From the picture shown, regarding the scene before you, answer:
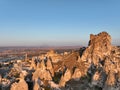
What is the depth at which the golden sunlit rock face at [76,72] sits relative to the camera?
186ft

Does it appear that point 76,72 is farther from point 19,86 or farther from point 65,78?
point 19,86

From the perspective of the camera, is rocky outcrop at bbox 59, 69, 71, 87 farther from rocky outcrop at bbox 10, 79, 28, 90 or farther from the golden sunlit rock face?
rocky outcrop at bbox 10, 79, 28, 90

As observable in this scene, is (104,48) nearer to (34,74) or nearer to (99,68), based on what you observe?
(99,68)

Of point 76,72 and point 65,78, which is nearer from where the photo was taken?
point 65,78

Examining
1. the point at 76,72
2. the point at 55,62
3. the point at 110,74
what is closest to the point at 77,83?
the point at 76,72

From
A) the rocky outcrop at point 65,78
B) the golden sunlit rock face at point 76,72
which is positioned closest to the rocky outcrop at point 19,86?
the golden sunlit rock face at point 76,72

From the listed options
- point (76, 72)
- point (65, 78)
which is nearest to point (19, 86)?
point (65, 78)

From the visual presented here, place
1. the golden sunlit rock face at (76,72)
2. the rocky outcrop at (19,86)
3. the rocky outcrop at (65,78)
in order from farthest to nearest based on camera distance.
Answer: the rocky outcrop at (65,78) < the golden sunlit rock face at (76,72) < the rocky outcrop at (19,86)

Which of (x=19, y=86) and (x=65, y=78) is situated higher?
(x=65, y=78)

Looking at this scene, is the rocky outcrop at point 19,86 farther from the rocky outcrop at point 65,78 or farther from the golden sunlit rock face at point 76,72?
the rocky outcrop at point 65,78

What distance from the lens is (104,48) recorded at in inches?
3201

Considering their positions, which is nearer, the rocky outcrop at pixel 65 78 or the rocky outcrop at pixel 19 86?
the rocky outcrop at pixel 19 86

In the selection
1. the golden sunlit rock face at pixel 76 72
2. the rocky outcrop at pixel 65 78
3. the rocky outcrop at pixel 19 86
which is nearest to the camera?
the rocky outcrop at pixel 19 86

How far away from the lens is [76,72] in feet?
216
